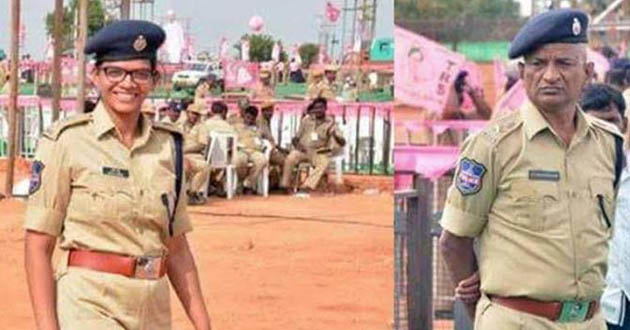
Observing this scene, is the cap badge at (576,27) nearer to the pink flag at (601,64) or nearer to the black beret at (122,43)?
the black beret at (122,43)

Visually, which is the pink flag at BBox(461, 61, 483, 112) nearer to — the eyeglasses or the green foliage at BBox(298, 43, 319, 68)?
the eyeglasses

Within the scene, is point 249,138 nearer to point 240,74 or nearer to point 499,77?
point 240,74

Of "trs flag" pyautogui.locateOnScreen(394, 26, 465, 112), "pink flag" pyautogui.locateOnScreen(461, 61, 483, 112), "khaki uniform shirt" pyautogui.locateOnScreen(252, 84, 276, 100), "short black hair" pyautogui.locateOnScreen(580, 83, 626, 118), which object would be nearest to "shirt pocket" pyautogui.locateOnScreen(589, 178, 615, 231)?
"short black hair" pyautogui.locateOnScreen(580, 83, 626, 118)

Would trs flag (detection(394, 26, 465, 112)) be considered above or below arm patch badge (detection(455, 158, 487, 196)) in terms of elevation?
above

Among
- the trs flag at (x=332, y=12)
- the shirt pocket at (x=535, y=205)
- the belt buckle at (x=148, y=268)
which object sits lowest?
the belt buckle at (x=148, y=268)

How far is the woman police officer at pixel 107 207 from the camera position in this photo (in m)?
3.46

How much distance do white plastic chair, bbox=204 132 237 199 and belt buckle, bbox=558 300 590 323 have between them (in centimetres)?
1536

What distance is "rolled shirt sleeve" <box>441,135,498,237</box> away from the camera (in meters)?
3.45

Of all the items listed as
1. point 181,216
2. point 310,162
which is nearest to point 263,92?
point 310,162

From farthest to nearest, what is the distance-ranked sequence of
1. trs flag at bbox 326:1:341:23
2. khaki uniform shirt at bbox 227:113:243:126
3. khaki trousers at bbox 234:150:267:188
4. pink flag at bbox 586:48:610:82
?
trs flag at bbox 326:1:341:23 < khaki uniform shirt at bbox 227:113:243:126 < khaki trousers at bbox 234:150:267:188 < pink flag at bbox 586:48:610:82

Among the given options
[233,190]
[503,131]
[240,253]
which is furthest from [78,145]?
[233,190]

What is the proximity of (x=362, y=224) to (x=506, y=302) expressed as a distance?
42.9 feet

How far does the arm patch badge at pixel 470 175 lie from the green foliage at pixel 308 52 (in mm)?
27944

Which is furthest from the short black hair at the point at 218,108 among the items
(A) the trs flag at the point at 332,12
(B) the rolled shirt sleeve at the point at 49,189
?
(B) the rolled shirt sleeve at the point at 49,189
